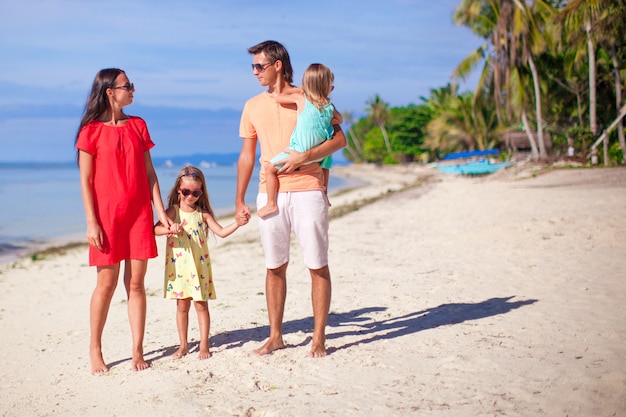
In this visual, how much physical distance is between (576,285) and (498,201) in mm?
8533

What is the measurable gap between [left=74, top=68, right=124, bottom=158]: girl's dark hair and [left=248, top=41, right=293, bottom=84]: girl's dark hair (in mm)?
879

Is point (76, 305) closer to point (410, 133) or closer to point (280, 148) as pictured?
point (280, 148)

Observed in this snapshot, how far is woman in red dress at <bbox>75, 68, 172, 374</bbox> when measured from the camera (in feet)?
12.2

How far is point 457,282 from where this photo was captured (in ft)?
21.4

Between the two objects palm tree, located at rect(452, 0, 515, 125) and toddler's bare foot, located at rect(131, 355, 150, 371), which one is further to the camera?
palm tree, located at rect(452, 0, 515, 125)

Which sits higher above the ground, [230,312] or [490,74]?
[490,74]

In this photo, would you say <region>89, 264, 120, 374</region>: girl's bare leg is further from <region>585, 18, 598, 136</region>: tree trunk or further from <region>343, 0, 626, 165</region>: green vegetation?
<region>585, 18, 598, 136</region>: tree trunk

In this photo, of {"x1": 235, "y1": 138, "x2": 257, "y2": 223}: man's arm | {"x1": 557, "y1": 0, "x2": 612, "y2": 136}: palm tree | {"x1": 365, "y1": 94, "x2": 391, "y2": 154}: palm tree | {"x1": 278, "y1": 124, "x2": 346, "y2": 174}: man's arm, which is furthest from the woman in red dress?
{"x1": 365, "y1": 94, "x2": 391, "y2": 154}: palm tree

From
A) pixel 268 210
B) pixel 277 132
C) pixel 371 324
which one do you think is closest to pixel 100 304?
pixel 268 210

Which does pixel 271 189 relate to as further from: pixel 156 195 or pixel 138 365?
pixel 138 365

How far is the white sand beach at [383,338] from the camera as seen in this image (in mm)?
3297

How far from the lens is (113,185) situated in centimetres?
375

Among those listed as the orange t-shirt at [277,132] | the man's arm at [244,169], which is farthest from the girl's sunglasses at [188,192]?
the orange t-shirt at [277,132]

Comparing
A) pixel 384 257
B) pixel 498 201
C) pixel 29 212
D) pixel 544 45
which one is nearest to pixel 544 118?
pixel 544 45
